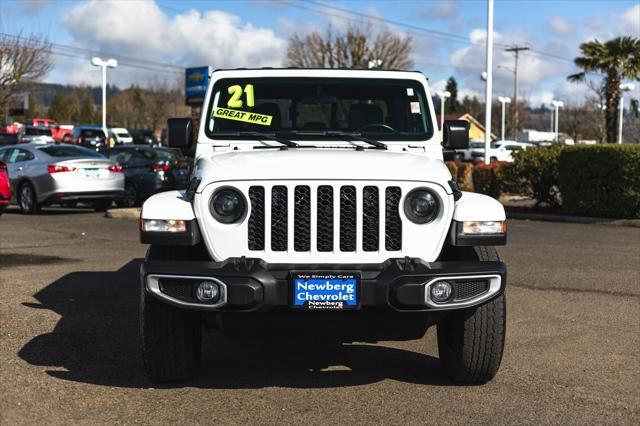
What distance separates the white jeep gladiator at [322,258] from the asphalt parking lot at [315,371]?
32 cm

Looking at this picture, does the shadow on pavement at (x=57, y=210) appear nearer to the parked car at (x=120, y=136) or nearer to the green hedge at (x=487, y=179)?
the green hedge at (x=487, y=179)

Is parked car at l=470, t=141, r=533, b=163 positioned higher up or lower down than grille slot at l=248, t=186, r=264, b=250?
higher up

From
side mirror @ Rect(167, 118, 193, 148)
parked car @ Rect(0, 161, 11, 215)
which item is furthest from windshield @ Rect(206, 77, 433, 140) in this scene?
parked car @ Rect(0, 161, 11, 215)

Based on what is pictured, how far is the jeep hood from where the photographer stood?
4992 millimetres

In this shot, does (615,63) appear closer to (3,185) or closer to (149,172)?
(149,172)

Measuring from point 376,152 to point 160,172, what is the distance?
48.3ft

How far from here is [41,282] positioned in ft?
30.4

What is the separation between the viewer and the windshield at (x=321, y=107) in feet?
21.0

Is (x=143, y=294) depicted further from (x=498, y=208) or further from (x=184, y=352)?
(x=498, y=208)

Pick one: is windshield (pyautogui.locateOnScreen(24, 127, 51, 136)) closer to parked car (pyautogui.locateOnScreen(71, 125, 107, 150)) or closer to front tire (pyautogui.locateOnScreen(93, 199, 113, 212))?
parked car (pyautogui.locateOnScreen(71, 125, 107, 150))

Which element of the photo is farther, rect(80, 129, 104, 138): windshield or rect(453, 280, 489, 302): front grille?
rect(80, 129, 104, 138): windshield

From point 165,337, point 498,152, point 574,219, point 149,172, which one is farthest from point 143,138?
point 165,337

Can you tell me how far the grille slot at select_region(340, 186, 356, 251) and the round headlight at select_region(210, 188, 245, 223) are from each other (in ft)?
1.83

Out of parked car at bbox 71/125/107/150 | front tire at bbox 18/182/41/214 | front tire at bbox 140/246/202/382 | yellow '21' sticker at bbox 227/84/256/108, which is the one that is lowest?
front tire at bbox 140/246/202/382
